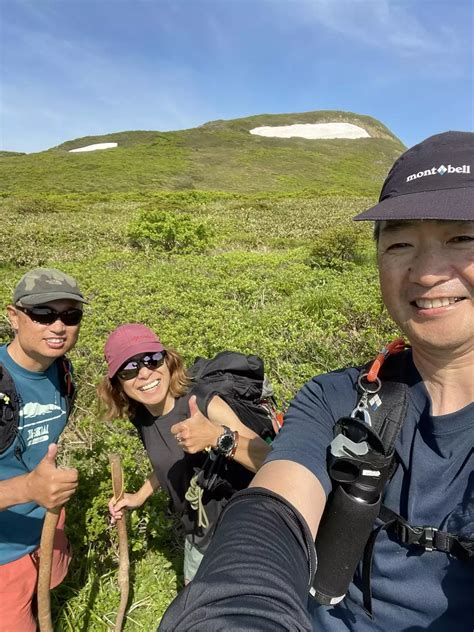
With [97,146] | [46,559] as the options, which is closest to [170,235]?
[46,559]

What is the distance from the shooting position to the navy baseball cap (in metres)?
1.14

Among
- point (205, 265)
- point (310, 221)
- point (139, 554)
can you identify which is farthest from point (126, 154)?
point (139, 554)

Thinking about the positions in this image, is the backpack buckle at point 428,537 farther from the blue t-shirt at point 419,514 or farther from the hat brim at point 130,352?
the hat brim at point 130,352

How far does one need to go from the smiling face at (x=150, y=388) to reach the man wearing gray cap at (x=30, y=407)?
41cm

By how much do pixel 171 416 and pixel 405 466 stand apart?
1.37 metres

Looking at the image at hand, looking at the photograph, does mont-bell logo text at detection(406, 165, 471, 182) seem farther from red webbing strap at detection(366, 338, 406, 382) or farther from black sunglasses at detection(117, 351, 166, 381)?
black sunglasses at detection(117, 351, 166, 381)

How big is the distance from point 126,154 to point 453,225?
58487 millimetres

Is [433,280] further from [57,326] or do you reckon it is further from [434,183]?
[57,326]

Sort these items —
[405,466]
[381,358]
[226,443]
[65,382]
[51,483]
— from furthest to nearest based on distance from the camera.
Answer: [65,382], [226,443], [51,483], [381,358], [405,466]

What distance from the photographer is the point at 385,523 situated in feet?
4.07

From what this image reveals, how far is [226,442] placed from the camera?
6.51ft

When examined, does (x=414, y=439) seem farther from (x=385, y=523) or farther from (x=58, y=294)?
(x=58, y=294)

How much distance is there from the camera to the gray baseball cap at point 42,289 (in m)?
2.38

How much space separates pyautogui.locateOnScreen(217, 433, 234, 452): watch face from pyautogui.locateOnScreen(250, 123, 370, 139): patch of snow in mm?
75459
